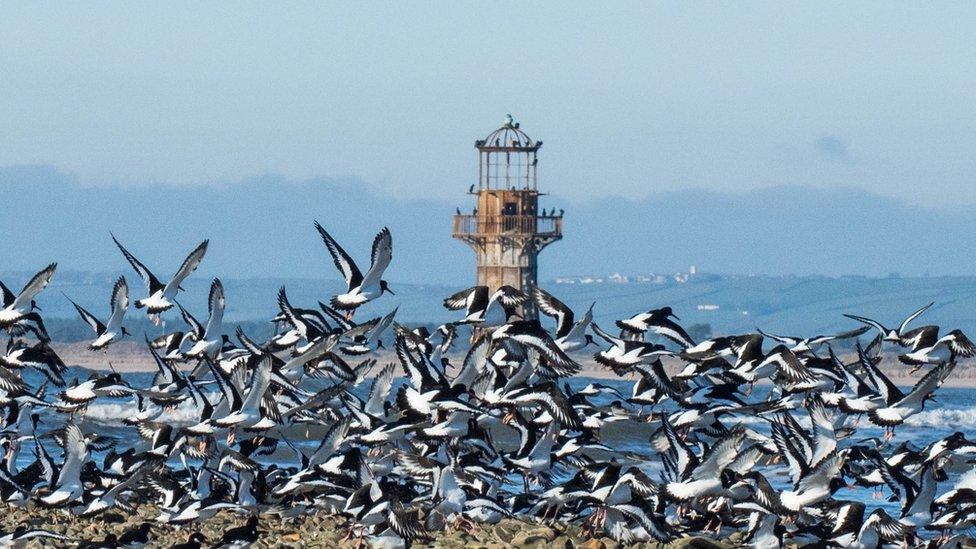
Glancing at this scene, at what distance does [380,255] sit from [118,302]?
4484mm

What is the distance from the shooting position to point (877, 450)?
26344 mm

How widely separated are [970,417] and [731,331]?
382 feet

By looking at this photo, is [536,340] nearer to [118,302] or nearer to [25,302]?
[118,302]

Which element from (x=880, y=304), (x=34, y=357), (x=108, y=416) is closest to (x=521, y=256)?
(x=108, y=416)

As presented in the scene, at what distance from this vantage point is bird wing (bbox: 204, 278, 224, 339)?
2689cm

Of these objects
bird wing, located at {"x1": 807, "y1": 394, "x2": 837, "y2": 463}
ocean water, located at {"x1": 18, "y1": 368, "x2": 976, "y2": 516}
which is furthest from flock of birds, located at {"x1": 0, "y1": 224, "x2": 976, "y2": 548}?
ocean water, located at {"x1": 18, "y1": 368, "x2": 976, "y2": 516}

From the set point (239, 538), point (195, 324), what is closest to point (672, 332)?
point (195, 324)

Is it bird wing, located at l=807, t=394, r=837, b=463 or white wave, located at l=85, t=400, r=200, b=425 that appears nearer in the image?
bird wing, located at l=807, t=394, r=837, b=463

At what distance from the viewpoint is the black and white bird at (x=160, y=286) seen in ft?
89.7

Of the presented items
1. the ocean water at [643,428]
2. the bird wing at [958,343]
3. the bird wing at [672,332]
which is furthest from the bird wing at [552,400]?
the bird wing at [958,343]

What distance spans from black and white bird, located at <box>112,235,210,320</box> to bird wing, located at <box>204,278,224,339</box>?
47 cm

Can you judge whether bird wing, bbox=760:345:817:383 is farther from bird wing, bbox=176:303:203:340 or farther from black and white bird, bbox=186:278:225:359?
bird wing, bbox=176:303:203:340

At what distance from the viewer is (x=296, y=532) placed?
24.5 metres

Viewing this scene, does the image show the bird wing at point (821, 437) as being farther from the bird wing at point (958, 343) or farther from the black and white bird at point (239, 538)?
the black and white bird at point (239, 538)
